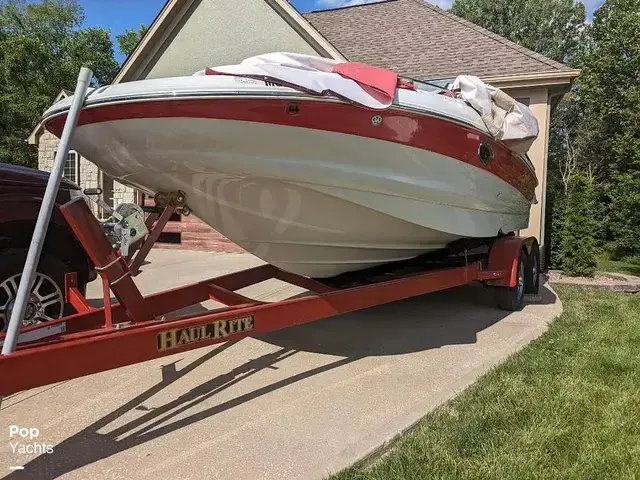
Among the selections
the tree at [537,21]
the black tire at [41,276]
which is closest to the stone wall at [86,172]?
the black tire at [41,276]

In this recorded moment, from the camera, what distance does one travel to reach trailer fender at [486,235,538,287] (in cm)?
560

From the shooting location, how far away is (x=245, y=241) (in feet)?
14.4

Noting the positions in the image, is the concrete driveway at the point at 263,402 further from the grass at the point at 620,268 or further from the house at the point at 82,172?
the house at the point at 82,172

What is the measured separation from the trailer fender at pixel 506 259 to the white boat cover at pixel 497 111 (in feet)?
4.16

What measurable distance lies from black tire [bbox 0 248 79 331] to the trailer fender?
402 cm

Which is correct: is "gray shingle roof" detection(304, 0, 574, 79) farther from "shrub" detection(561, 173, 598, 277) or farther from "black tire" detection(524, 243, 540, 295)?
"black tire" detection(524, 243, 540, 295)

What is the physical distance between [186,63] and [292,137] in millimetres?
9498

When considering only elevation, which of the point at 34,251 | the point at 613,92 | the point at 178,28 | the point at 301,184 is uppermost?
the point at 613,92

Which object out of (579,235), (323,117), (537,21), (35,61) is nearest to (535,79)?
(579,235)

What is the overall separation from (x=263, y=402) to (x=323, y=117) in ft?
6.11

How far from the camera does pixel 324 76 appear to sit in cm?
333

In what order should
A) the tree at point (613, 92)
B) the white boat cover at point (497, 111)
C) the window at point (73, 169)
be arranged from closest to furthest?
1. the white boat cover at point (497, 111)
2. the window at point (73, 169)
3. the tree at point (613, 92)

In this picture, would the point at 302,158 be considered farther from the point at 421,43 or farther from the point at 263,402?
the point at 421,43

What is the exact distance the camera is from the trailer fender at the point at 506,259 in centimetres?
560
